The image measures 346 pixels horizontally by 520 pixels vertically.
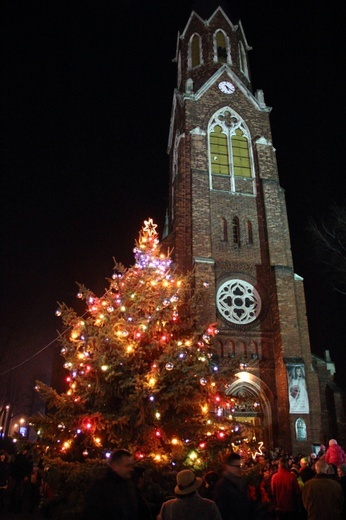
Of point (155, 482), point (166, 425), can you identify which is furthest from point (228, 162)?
point (155, 482)

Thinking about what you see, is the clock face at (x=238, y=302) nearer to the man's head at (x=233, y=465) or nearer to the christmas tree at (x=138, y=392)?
the christmas tree at (x=138, y=392)

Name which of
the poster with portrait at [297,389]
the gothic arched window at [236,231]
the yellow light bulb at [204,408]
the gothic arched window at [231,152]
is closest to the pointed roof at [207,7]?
the gothic arched window at [231,152]

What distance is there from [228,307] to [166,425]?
38.6ft

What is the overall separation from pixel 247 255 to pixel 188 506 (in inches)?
735

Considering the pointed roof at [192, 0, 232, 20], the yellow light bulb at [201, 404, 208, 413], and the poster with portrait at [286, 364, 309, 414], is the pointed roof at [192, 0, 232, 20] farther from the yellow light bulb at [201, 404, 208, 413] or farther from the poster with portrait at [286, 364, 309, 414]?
A: the yellow light bulb at [201, 404, 208, 413]

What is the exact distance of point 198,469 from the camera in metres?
8.40

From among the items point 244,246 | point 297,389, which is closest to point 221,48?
point 244,246

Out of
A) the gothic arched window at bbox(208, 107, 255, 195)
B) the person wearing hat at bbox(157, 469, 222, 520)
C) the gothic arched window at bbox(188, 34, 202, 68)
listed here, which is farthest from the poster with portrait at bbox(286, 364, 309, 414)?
the gothic arched window at bbox(188, 34, 202, 68)

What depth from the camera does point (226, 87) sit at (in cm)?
2720

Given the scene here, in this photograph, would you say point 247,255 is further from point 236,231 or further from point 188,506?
point 188,506

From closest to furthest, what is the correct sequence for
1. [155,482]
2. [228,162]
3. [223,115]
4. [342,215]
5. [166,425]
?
[155,482]
[166,425]
[342,215]
[228,162]
[223,115]

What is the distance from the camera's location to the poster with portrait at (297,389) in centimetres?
1695

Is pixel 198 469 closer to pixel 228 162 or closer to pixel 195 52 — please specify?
pixel 228 162

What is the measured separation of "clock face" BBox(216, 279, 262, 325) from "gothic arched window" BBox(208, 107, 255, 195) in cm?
606
